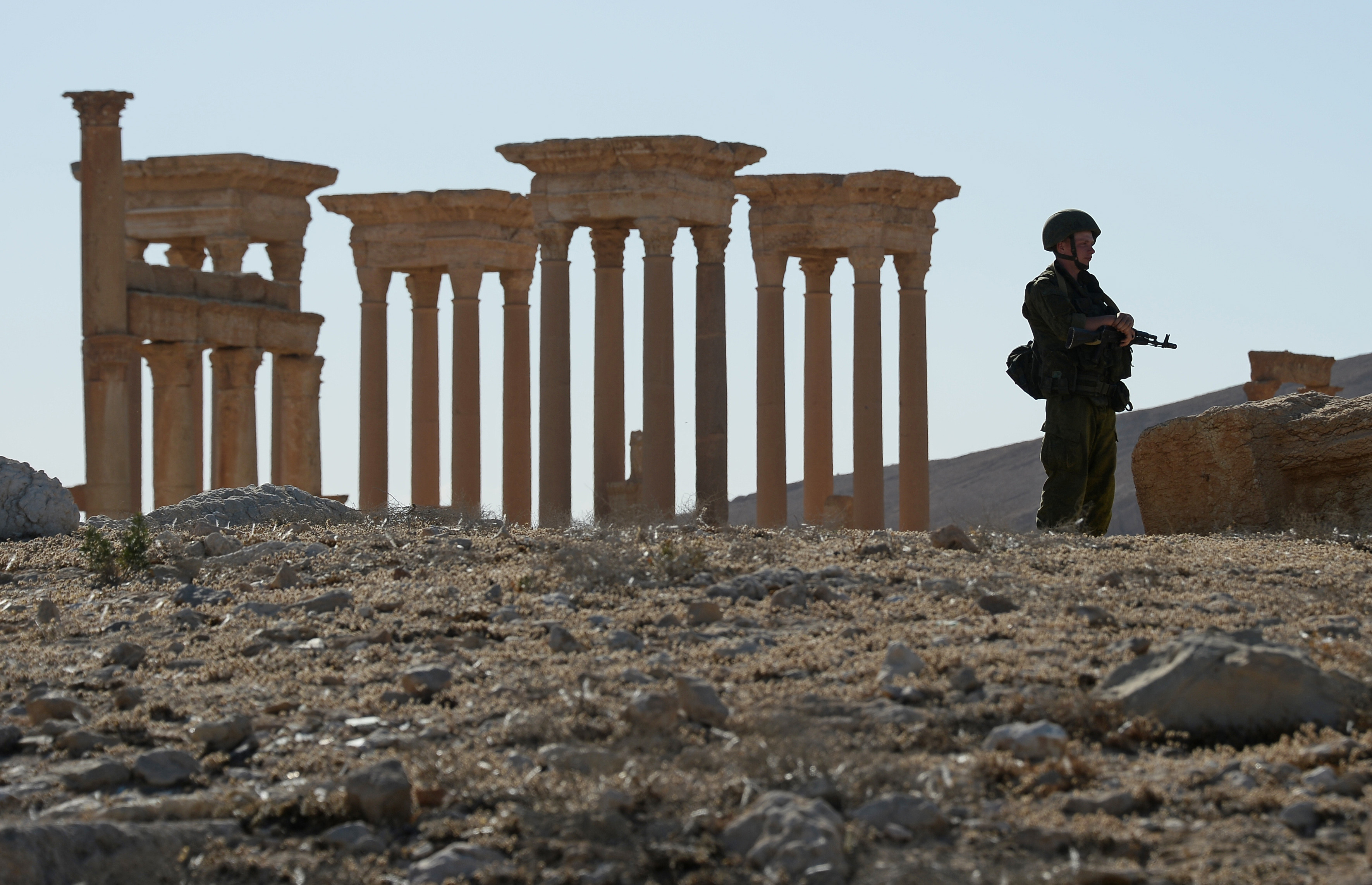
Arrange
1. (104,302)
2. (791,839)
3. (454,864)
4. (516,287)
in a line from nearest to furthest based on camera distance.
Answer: (791,839)
(454,864)
(104,302)
(516,287)

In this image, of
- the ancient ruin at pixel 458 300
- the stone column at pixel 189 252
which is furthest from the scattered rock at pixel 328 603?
the stone column at pixel 189 252

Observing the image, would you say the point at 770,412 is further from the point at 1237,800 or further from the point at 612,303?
the point at 1237,800

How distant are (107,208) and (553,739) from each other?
18.6m

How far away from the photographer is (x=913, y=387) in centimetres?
2909

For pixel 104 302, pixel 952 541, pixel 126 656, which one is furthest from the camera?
pixel 104 302

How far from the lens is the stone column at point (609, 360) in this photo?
2531cm

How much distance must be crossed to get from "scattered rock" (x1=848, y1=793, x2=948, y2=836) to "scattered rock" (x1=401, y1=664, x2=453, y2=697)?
2.31m

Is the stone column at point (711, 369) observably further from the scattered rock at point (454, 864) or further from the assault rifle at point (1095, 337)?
the scattered rock at point (454, 864)

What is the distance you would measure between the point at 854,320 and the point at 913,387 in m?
1.56

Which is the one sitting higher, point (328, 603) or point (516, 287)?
point (516, 287)

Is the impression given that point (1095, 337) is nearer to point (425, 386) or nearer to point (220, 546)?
point (220, 546)

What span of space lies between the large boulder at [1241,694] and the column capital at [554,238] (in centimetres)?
1845

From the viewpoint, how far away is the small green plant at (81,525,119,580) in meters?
11.4

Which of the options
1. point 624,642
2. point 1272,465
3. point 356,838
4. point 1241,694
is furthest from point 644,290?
point 356,838
